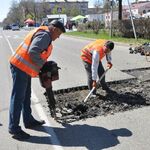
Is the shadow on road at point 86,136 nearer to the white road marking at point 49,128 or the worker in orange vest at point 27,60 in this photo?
the white road marking at point 49,128

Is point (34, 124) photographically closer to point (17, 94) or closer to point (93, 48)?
point (17, 94)

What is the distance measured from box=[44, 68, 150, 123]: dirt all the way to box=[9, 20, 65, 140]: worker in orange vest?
1.01m

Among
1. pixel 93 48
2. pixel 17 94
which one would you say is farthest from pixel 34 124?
pixel 93 48

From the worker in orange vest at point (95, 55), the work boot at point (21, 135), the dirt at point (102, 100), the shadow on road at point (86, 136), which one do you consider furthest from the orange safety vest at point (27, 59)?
the worker in orange vest at point (95, 55)

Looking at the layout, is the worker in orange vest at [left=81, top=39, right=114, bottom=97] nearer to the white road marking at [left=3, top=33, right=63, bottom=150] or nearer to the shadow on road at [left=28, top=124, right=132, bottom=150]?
the white road marking at [left=3, top=33, right=63, bottom=150]

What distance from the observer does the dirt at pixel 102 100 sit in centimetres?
698

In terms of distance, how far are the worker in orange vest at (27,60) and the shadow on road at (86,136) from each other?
0.44 meters

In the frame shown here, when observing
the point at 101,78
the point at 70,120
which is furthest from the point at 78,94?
the point at 70,120

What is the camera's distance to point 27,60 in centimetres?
568

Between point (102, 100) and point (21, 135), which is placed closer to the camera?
point (21, 135)

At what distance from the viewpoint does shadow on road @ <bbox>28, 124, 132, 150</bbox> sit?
5.46 meters

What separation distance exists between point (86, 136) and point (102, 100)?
2049 mm

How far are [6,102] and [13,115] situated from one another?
2.69 metres

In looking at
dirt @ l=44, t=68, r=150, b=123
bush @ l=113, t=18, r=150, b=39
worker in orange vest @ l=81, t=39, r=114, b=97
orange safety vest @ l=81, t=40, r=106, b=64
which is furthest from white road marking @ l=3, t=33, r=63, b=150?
bush @ l=113, t=18, r=150, b=39
